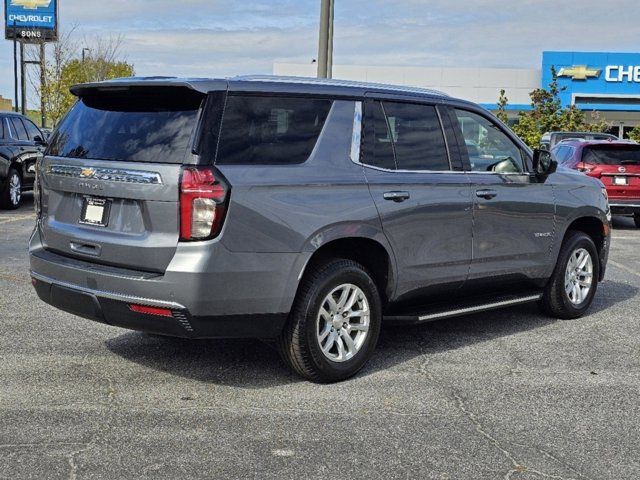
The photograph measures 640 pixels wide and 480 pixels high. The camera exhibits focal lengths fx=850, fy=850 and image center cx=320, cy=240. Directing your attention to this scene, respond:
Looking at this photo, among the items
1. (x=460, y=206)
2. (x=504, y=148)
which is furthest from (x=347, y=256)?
(x=504, y=148)

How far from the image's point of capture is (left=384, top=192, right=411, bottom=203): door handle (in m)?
5.63

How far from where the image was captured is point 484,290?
21.8ft

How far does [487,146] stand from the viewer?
678 centimetres

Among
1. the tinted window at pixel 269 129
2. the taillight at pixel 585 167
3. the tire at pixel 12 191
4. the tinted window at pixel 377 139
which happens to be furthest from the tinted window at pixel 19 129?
the tinted window at pixel 269 129

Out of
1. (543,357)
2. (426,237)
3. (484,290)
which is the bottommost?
(543,357)

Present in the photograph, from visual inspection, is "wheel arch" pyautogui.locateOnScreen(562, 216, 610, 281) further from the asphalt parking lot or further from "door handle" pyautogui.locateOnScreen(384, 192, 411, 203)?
"door handle" pyautogui.locateOnScreen(384, 192, 411, 203)

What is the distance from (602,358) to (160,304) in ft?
11.0

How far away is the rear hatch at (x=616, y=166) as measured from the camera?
1562 centimetres

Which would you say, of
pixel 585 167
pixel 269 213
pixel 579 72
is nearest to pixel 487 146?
pixel 269 213

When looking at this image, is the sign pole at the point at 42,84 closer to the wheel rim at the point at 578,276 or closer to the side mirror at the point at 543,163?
the wheel rim at the point at 578,276

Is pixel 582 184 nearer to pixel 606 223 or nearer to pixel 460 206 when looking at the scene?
pixel 606 223

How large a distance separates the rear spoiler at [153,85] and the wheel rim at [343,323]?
4.79 feet

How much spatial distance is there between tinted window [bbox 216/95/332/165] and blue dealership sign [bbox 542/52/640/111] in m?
46.2

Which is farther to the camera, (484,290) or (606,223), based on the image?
(606,223)
